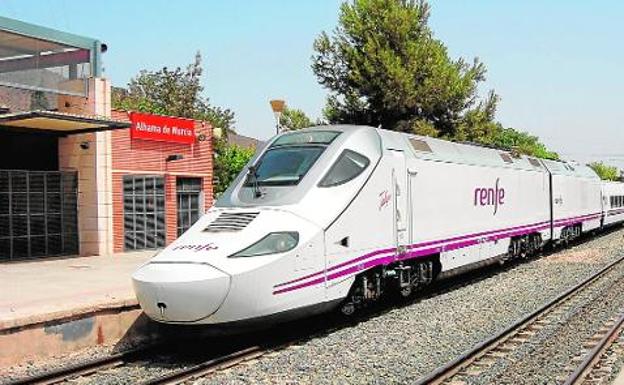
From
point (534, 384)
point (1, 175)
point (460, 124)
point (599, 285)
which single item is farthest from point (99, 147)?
point (460, 124)

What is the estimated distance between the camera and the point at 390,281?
1140 cm

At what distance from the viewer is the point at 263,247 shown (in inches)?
334

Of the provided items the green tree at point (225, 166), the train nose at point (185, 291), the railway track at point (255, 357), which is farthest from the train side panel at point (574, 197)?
the green tree at point (225, 166)

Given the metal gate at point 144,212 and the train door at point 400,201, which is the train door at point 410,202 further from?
the metal gate at point 144,212

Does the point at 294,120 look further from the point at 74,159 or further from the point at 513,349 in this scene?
the point at 513,349

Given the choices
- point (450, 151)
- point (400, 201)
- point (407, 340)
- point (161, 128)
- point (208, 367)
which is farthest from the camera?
point (161, 128)

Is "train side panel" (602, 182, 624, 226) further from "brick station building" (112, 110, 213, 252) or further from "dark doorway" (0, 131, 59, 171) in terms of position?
"dark doorway" (0, 131, 59, 171)

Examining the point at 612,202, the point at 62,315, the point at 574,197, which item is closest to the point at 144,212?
the point at 62,315

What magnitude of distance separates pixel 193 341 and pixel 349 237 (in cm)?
256

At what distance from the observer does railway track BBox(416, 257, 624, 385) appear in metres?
7.60

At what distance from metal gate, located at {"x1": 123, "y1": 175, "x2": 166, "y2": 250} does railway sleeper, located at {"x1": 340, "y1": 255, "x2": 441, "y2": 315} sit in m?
11.5

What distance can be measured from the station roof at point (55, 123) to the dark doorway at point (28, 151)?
206 millimetres

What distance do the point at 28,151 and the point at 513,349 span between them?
591 inches

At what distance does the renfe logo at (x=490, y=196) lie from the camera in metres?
14.6
